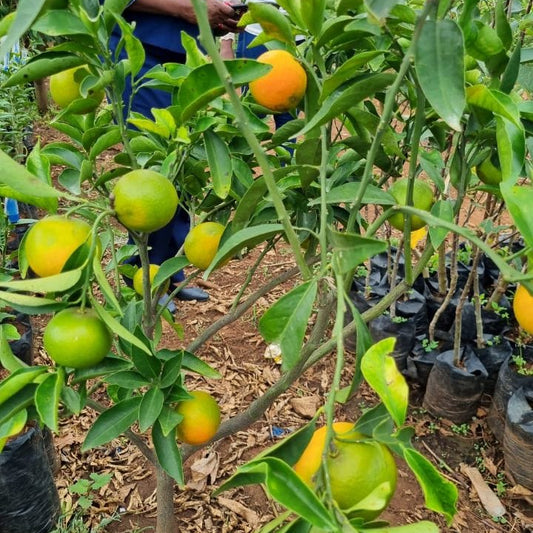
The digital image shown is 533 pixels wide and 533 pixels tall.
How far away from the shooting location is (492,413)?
212 cm

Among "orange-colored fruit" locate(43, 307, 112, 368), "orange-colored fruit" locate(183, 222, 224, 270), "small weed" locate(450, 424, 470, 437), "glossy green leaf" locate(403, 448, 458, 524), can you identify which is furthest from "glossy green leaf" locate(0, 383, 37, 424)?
"small weed" locate(450, 424, 470, 437)

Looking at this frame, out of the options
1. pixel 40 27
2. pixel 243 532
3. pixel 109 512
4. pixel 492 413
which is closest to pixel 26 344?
pixel 109 512

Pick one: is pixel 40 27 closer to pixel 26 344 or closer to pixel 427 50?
pixel 427 50

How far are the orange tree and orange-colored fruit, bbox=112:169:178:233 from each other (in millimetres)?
24

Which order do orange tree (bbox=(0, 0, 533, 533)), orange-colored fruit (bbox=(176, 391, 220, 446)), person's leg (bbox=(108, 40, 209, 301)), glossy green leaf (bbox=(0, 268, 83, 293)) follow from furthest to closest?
person's leg (bbox=(108, 40, 209, 301)) → orange-colored fruit (bbox=(176, 391, 220, 446)) → glossy green leaf (bbox=(0, 268, 83, 293)) → orange tree (bbox=(0, 0, 533, 533))

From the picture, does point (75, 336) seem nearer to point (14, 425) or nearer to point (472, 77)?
point (14, 425)

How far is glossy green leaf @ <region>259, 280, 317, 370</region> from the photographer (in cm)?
70

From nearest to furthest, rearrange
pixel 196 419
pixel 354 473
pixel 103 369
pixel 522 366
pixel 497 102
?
pixel 354 473
pixel 497 102
pixel 103 369
pixel 196 419
pixel 522 366

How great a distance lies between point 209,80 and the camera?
2.53 feet

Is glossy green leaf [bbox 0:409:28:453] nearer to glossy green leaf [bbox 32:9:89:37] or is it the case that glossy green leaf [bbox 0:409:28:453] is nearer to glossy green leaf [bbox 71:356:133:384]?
glossy green leaf [bbox 71:356:133:384]

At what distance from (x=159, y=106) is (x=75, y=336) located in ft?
6.10

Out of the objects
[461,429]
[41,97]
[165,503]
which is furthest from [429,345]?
[41,97]

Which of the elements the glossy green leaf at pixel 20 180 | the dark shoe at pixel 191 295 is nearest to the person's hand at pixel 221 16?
the dark shoe at pixel 191 295

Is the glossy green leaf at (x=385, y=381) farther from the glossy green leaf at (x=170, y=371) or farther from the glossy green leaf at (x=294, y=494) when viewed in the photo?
the glossy green leaf at (x=170, y=371)
